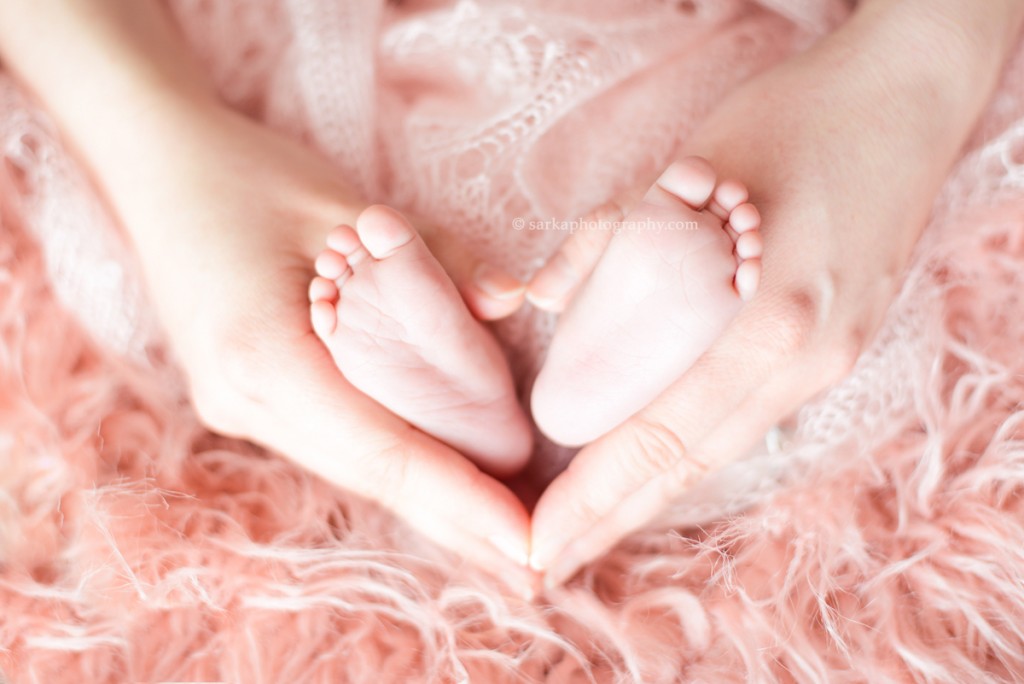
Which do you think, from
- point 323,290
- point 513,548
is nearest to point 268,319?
point 323,290

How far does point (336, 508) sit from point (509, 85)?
18.8 inches

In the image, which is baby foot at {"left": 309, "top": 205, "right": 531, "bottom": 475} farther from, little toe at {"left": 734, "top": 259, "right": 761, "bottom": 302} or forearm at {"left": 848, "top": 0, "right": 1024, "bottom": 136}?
forearm at {"left": 848, "top": 0, "right": 1024, "bottom": 136}

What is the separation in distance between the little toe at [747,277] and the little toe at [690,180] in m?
0.06

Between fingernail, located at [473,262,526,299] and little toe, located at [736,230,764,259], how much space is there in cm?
19

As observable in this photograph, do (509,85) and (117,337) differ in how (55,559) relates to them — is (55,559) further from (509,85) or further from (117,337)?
(509,85)

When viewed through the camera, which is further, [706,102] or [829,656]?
[706,102]

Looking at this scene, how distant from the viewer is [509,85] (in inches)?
30.5

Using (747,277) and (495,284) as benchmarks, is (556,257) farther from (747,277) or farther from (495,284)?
(747,277)

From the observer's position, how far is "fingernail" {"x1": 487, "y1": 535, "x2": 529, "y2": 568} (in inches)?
27.0

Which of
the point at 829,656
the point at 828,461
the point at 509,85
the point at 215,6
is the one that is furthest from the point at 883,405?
the point at 215,6

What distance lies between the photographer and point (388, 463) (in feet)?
2.14

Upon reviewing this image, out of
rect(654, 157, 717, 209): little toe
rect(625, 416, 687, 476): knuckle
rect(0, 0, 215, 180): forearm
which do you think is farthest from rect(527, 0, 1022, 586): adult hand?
rect(0, 0, 215, 180): forearm

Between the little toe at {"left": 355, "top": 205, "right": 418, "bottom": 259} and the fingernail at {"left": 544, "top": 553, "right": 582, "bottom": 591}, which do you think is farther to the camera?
the fingernail at {"left": 544, "top": 553, "right": 582, "bottom": 591}

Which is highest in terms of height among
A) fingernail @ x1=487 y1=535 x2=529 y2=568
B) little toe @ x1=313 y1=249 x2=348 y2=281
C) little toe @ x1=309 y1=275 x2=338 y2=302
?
little toe @ x1=313 y1=249 x2=348 y2=281
